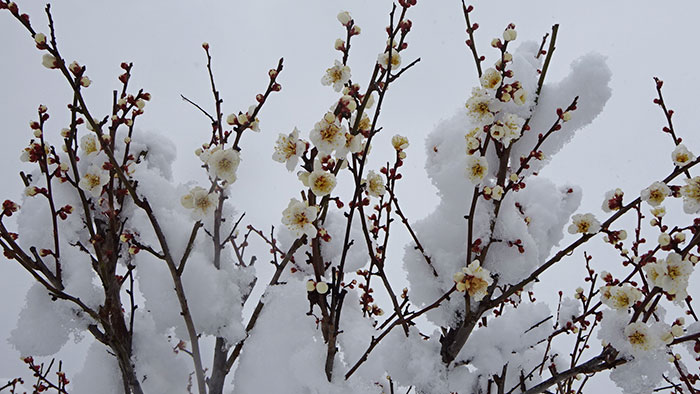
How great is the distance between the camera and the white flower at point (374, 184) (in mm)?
1302

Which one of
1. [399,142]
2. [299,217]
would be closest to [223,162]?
[299,217]

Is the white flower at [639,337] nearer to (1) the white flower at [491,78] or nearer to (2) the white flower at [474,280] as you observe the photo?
(2) the white flower at [474,280]

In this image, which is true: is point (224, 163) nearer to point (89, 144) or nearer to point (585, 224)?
point (89, 144)

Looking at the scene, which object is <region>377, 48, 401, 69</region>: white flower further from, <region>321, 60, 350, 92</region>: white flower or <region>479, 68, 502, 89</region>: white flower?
<region>479, 68, 502, 89</region>: white flower

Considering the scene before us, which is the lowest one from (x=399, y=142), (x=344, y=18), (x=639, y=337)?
(x=639, y=337)

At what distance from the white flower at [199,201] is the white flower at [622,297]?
127 cm

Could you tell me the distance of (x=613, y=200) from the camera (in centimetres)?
133

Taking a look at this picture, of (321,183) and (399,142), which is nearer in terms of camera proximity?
(321,183)

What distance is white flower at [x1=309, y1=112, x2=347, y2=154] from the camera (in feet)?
3.59

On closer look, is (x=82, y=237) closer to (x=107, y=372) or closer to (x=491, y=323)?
(x=107, y=372)

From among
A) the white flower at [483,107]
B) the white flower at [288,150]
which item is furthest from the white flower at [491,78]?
the white flower at [288,150]

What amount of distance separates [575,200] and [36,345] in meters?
2.20

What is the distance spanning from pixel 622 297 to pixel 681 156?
0.47m

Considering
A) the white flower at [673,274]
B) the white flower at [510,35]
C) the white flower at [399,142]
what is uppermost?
the white flower at [510,35]
